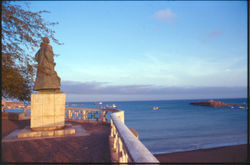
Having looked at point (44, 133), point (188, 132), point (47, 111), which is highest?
point (47, 111)

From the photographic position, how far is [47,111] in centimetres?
748

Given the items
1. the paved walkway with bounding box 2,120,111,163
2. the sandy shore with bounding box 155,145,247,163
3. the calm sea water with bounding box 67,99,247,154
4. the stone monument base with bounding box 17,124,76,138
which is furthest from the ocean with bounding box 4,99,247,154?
the paved walkway with bounding box 2,120,111,163

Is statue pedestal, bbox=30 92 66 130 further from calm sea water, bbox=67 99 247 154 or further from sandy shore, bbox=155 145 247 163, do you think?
calm sea water, bbox=67 99 247 154

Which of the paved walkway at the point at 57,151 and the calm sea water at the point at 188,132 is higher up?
the paved walkway at the point at 57,151

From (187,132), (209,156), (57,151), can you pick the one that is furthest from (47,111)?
(187,132)

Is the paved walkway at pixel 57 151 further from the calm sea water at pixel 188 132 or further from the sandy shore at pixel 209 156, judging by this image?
the calm sea water at pixel 188 132

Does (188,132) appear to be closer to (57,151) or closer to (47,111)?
(47,111)

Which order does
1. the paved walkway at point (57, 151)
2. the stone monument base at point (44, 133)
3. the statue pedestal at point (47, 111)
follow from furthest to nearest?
the statue pedestal at point (47, 111) → the stone monument base at point (44, 133) → the paved walkway at point (57, 151)

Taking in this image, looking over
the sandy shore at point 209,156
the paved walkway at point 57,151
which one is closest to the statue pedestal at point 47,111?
the paved walkway at point 57,151

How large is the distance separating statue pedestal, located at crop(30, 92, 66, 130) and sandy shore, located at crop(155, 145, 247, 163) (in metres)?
11.3

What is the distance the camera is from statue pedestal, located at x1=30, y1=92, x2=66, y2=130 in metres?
7.30

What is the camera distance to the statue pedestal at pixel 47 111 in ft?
24.0

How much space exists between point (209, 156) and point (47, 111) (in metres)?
16.0

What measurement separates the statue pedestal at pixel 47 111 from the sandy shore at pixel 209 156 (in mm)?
11336
